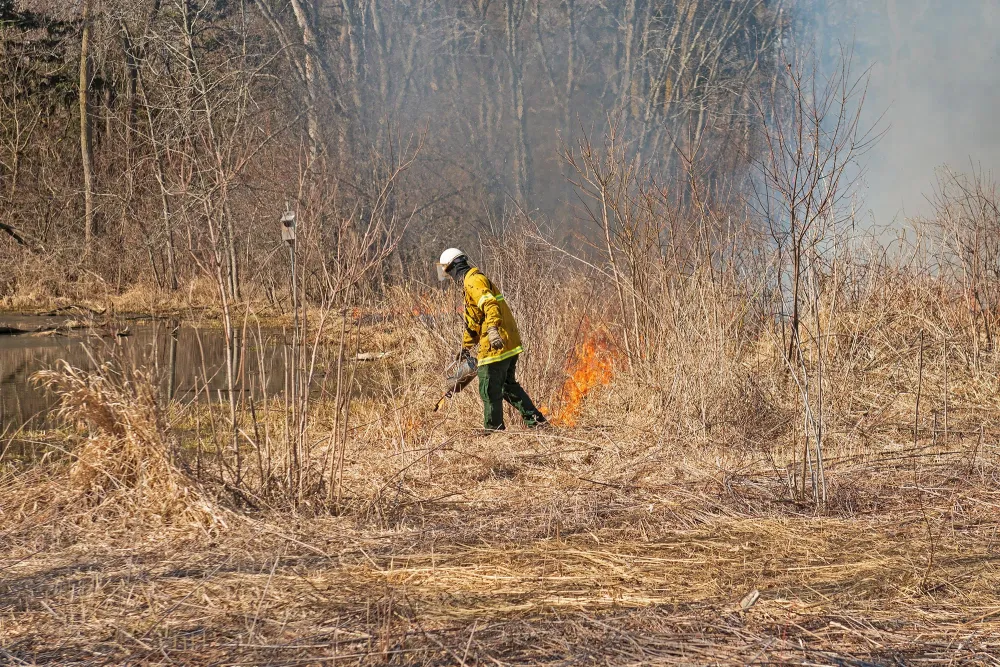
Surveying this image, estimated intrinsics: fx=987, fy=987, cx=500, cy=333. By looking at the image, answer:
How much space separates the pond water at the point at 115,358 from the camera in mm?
6234

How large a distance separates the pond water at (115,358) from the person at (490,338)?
5.76 feet

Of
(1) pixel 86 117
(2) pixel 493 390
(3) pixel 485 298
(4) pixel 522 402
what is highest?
(1) pixel 86 117

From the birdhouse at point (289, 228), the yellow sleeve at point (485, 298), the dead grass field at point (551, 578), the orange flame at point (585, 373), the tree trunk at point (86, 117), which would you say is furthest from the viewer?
the tree trunk at point (86, 117)

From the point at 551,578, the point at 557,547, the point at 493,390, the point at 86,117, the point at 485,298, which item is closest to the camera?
the point at 551,578

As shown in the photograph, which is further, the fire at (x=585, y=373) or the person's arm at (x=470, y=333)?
the fire at (x=585, y=373)

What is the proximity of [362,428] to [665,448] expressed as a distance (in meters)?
2.81

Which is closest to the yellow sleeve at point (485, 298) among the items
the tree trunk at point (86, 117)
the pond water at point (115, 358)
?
the pond water at point (115, 358)

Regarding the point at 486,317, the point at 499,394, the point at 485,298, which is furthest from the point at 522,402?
the point at 485,298

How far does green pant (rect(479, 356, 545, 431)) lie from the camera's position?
28.4ft

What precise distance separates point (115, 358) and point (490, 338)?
3722 mm

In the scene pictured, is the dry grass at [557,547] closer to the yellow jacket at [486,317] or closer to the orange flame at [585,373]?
the yellow jacket at [486,317]

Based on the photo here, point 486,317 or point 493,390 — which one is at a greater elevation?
point 486,317

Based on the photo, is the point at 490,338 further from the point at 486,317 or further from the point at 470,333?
the point at 470,333

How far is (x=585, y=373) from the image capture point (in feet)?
33.7
